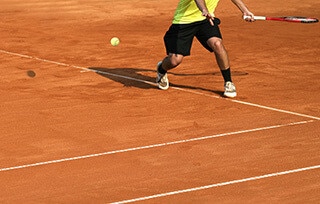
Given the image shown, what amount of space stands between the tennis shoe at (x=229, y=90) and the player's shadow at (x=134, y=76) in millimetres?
290

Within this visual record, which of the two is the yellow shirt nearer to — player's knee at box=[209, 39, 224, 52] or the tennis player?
the tennis player

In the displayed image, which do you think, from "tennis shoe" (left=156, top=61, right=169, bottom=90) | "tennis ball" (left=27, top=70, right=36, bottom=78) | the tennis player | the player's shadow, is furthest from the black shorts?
"tennis ball" (left=27, top=70, right=36, bottom=78)

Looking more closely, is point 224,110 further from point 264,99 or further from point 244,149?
point 244,149

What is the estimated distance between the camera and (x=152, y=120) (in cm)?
1211

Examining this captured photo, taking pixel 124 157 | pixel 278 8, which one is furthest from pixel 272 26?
pixel 124 157

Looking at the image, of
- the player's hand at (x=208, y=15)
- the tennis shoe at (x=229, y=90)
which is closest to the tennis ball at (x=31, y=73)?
the tennis shoe at (x=229, y=90)

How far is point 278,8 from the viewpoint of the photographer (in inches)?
960

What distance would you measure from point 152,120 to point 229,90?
1.71m

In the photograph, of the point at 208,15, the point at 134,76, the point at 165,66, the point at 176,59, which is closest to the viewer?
the point at 208,15

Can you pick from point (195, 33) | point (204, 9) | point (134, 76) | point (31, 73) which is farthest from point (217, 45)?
point (31, 73)

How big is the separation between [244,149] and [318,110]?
2.33m

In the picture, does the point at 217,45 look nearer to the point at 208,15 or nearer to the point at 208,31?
the point at 208,31

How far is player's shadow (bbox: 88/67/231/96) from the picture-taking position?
1441cm

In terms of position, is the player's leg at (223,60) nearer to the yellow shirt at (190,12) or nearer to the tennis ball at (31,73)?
the yellow shirt at (190,12)
